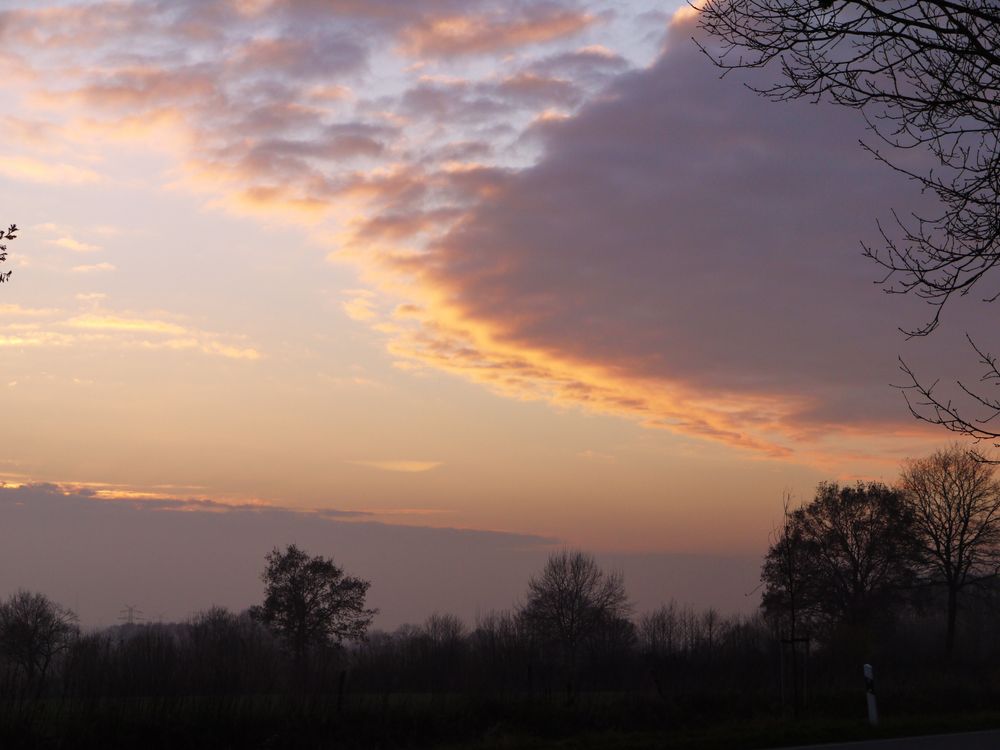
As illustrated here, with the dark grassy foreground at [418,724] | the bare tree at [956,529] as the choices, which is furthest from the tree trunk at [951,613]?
the dark grassy foreground at [418,724]

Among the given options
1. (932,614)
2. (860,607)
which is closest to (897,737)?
(860,607)

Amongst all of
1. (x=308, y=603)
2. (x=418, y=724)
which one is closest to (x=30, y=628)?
(x=308, y=603)

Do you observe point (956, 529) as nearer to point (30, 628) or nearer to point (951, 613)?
point (951, 613)

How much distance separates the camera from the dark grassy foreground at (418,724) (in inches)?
693

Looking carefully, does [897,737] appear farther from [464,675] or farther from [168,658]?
[168,658]

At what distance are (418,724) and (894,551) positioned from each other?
155 ft

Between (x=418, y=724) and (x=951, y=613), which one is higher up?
(x=951, y=613)

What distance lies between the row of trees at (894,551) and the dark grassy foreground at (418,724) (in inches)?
1359

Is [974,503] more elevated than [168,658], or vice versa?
[974,503]

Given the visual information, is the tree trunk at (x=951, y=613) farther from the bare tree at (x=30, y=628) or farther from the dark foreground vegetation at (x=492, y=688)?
the bare tree at (x=30, y=628)

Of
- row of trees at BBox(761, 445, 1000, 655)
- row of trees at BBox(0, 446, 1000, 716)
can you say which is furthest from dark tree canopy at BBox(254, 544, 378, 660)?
row of trees at BBox(761, 445, 1000, 655)

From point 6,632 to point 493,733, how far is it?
168 ft

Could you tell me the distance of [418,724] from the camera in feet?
69.9

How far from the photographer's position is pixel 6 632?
199ft
